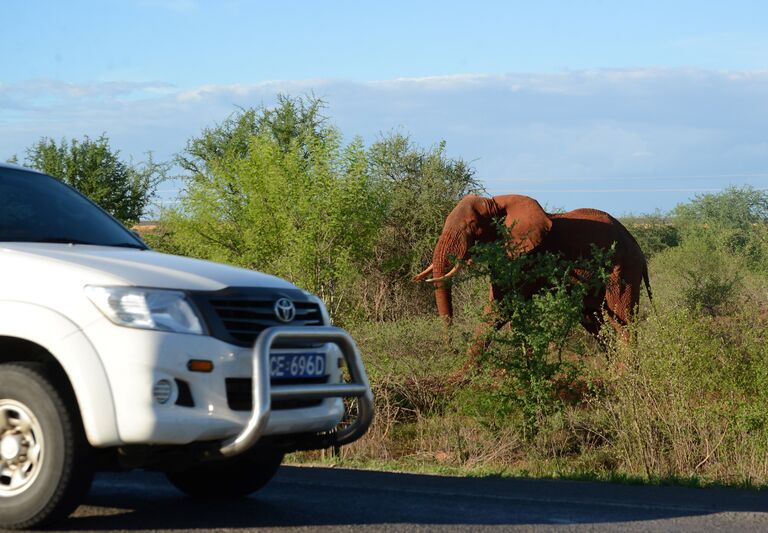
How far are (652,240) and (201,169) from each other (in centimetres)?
1524

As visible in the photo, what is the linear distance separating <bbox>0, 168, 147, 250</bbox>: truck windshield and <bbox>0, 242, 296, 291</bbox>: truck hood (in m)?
0.28

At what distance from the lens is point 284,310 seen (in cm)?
673

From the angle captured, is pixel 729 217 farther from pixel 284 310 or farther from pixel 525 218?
Answer: pixel 284 310

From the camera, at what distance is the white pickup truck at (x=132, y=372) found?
6.08 metres

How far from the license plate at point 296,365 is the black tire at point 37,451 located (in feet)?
3.44

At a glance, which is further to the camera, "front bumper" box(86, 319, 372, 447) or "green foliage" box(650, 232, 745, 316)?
"green foliage" box(650, 232, 745, 316)

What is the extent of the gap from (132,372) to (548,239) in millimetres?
14369

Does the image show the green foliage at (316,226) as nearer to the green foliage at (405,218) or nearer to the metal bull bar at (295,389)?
the green foliage at (405,218)

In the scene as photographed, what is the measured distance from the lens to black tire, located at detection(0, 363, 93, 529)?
6.11 meters

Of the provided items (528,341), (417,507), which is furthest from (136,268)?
(528,341)

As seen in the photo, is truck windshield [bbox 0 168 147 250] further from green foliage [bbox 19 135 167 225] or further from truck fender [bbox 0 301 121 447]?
green foliage [bbox 19 135 167 225]

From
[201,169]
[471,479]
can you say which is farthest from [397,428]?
[201,169]

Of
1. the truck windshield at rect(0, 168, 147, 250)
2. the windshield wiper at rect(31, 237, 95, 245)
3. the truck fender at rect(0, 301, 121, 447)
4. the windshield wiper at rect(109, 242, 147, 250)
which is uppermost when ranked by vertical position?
the truck windshield at rect(0, 168, 147, 250)

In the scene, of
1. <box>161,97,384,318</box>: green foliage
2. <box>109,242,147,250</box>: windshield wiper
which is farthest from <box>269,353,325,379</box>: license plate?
<box>161,97,384,318</box>: green foliage
